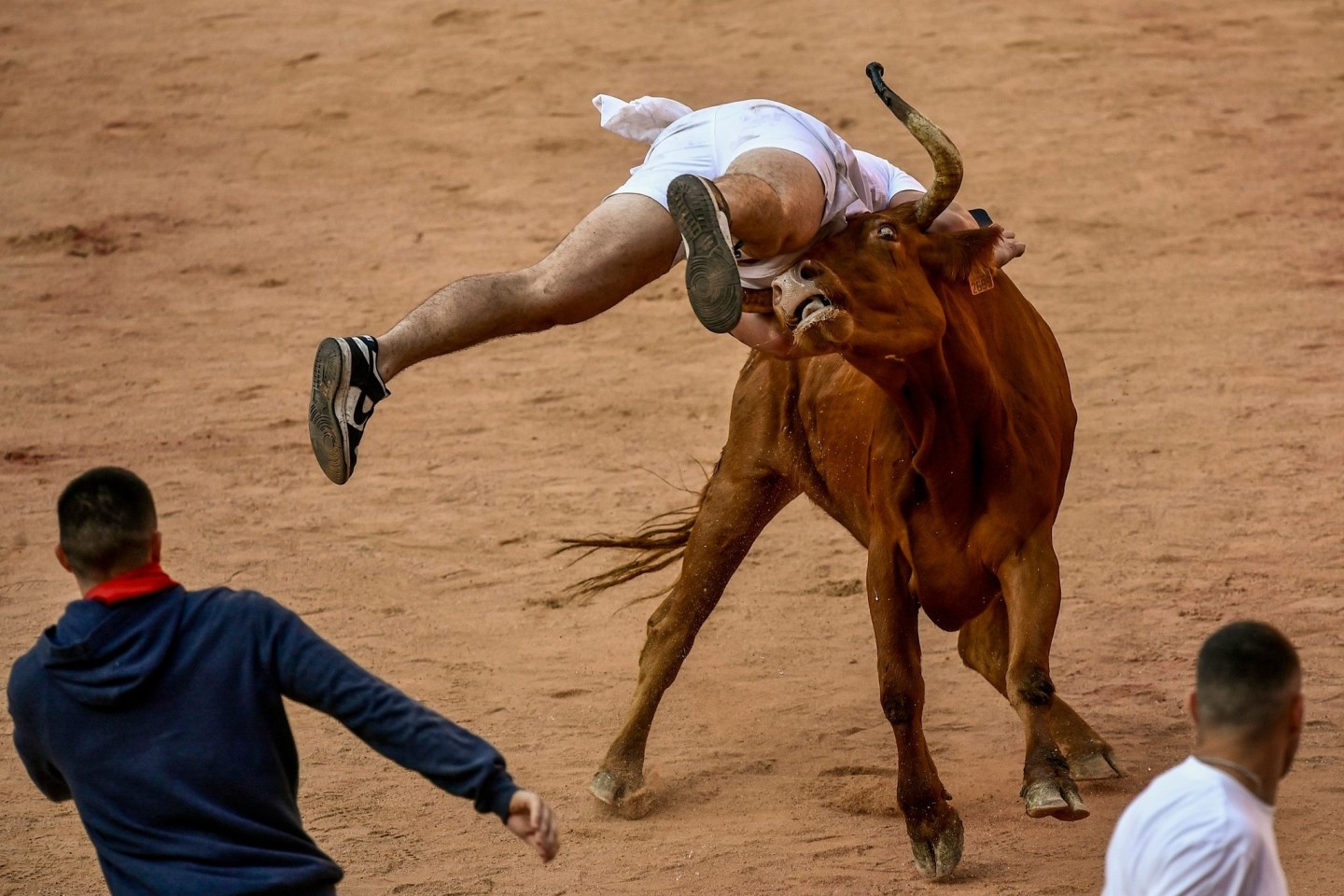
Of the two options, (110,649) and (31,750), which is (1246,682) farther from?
(31,750)

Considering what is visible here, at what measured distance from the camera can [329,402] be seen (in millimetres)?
5109

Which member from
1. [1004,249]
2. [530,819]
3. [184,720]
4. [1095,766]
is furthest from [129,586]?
[1095,766]

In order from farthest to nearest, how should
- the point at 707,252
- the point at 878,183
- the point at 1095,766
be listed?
1. the point at 1095,766
2. the point at 878,183
3. the point at 707,252

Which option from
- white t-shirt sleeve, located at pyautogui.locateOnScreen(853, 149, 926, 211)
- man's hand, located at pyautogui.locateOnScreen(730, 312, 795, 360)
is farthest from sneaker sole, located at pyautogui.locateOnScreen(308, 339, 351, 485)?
white t-shirt sleeve, located at pyautogui.locateOnScreen(853, 149, 926, 211)

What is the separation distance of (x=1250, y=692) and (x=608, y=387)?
25.9ft

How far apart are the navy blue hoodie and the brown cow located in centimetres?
215

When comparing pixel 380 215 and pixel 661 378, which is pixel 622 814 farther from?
pixel 380 215

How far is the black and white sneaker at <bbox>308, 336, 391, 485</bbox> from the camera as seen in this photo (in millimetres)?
5102

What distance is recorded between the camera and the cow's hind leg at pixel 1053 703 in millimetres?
6375

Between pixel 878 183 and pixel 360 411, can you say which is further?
pixel 878 183

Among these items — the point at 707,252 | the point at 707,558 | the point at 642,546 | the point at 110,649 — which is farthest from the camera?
the point at 642,546

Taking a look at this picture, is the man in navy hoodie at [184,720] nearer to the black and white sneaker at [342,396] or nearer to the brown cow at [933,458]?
the black and white sneaker at [342,396]

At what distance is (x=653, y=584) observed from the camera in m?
9.00

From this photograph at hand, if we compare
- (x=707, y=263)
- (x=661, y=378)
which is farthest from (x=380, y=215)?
(x=707, y=263)
